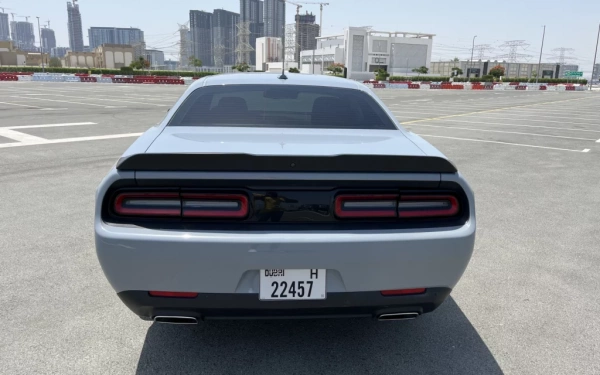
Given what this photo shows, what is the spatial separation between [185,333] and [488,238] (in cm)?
323

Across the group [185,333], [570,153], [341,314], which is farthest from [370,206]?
[570,153]

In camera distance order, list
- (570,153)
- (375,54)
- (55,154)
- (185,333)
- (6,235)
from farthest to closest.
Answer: (375,54), (570,153), (55,154), (6,235), (185,333)

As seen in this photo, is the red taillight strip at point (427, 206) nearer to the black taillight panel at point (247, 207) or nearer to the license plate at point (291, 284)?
the black taillight panel at point (247, 207)

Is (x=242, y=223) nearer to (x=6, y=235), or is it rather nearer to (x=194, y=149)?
(x=194, y=149)

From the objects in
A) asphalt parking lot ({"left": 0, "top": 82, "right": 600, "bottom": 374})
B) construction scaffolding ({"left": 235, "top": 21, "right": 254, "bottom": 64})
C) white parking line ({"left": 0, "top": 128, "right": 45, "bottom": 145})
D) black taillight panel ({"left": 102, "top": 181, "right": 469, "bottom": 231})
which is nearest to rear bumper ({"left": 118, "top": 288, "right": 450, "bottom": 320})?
black taillight panel ({"left": 102, "top": 181, "right": 469, "bottom": 231})

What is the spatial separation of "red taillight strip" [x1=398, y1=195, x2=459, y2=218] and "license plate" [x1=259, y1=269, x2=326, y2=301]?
0.53 m

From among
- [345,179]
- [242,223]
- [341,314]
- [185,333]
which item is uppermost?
[345,179]

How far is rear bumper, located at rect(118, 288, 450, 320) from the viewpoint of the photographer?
2250 millimetres

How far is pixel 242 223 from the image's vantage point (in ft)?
7.42

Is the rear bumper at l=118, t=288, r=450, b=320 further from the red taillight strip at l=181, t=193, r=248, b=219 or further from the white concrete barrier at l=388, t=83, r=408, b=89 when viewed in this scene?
the white concrete barrier at l=388, t=83, r=408, b=89

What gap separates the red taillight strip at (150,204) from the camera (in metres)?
2.26

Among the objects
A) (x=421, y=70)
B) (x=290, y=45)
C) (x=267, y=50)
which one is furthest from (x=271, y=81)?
(x=290, y=45)

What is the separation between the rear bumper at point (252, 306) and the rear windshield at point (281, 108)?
1.35 meters

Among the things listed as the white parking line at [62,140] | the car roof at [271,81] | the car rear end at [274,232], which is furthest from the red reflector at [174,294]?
the white parking line at [62,140]
